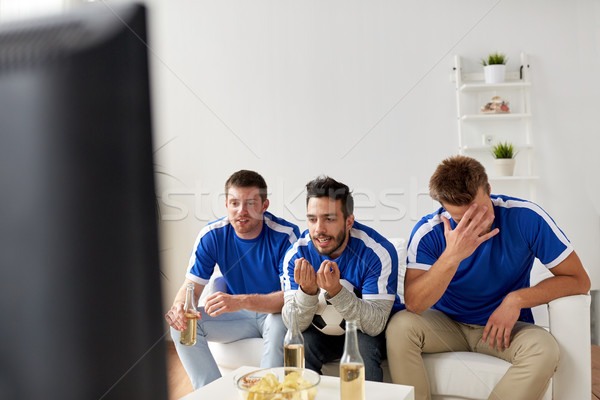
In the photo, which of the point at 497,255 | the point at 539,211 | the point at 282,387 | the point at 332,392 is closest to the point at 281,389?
the point at 282,387

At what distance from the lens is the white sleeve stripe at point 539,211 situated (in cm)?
138

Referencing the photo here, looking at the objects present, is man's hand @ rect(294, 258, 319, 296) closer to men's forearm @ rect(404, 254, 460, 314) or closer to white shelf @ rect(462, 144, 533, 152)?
men's forearm @ rect(404, 254, 460, 314)

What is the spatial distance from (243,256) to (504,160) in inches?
50.4

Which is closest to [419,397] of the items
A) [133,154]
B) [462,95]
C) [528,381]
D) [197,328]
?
[528,381]

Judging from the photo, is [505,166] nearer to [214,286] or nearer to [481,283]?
[481,283]

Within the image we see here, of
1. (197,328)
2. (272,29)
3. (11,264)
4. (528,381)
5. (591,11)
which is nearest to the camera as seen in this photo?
(11,264)

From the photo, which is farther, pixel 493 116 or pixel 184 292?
pixel 493 116

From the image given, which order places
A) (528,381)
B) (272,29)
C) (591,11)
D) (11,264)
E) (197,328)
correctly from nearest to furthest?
(11,264) < (528,381) < (197,328) < (591,11) < (272,29)

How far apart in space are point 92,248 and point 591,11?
268 cm

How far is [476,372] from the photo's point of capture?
1.33m

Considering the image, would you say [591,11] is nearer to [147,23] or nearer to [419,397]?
[419,397]

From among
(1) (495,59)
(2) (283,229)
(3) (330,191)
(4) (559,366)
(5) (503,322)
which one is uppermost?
(1) (495,59)

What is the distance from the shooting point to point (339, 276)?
1.37 meters

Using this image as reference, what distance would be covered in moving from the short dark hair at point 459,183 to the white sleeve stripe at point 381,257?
0.21 meters
